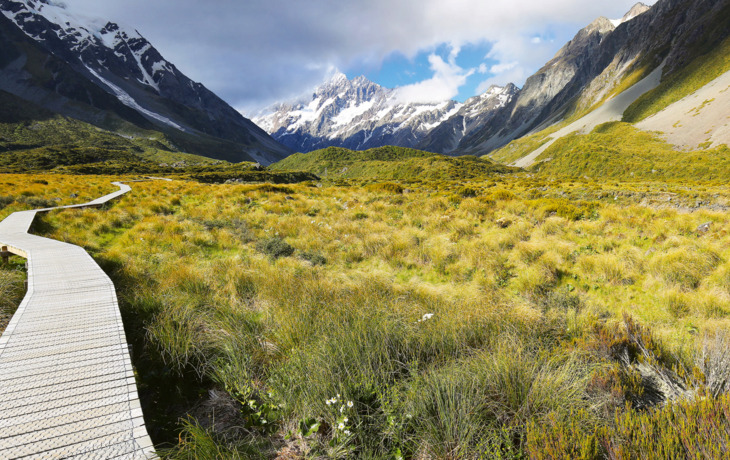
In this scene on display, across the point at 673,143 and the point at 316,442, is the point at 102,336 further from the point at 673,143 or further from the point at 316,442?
the point at 673,143

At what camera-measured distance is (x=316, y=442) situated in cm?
252

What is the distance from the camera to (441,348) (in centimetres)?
363

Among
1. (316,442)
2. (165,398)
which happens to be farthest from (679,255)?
(165,398)

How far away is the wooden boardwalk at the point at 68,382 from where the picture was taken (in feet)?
6.99

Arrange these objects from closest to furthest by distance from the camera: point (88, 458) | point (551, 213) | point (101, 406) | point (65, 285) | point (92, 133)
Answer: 1. point (88, 458)
2. point (101, 406)
3. point (65, 285)
4. point (551, 213)
5. point (92, 133)

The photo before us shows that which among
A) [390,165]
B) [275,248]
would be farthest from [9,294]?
[390,165]

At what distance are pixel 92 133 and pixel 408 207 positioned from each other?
206 m

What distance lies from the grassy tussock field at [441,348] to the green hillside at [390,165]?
59.0m

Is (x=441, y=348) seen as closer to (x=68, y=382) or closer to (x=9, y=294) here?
(x=68, y=382)

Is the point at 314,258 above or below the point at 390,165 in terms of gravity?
below

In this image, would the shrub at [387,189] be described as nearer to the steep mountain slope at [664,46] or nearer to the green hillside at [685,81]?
the green hillside at [685,81]

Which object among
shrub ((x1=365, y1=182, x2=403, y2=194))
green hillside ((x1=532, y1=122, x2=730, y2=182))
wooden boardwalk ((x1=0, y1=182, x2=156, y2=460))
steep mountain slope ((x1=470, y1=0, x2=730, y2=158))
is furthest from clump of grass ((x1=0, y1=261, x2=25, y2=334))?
steep mountain slope ((x1=470, y1=0, x2=730, y2=158))

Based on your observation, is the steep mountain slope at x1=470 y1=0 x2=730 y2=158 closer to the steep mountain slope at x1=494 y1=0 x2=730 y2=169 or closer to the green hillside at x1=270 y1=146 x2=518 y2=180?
the steep mountain slope at x1=494 y1=0 x2=730 y2=169

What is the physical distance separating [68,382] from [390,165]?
9385 cm
